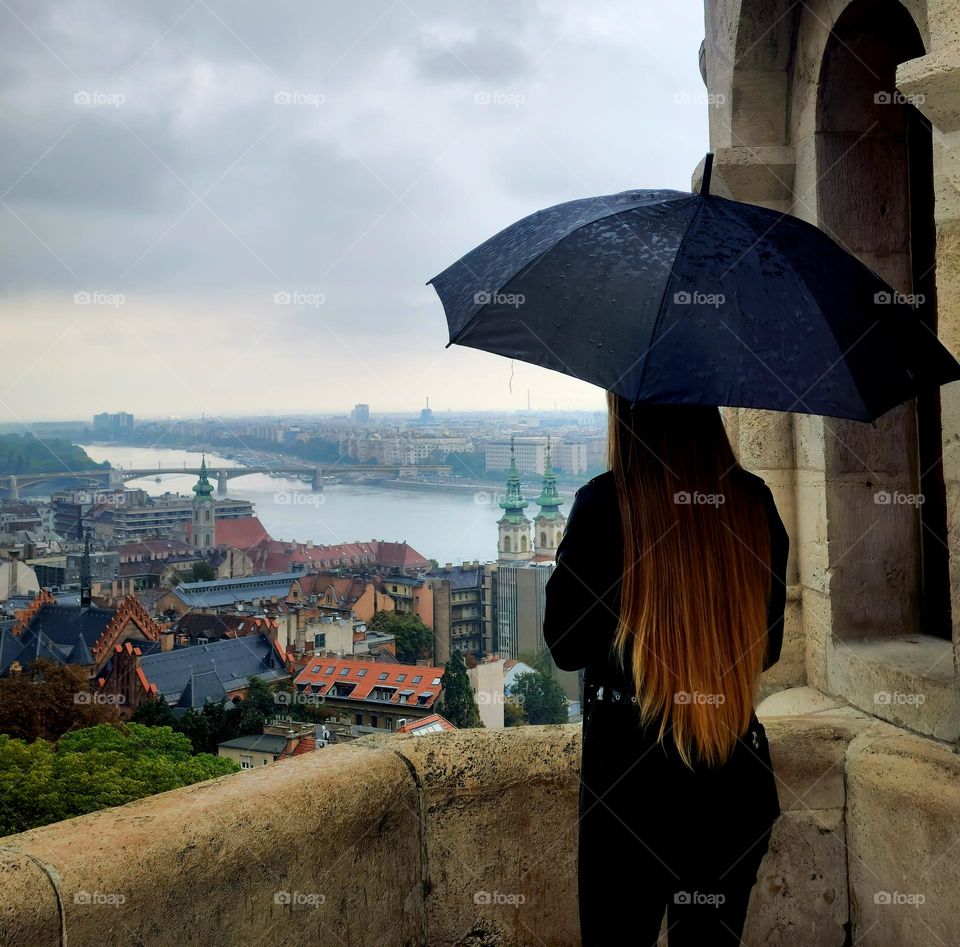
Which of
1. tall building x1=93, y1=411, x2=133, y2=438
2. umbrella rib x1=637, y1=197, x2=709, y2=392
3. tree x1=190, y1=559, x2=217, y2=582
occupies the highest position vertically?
tall building x1=93, y1=411, x2=133, y2=438

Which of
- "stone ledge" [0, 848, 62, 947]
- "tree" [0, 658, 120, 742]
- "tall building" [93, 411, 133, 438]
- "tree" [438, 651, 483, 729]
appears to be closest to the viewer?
"stone ledge" [0, 848, 62, 947]

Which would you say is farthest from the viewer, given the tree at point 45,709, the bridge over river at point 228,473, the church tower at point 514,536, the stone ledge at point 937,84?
the church tower at point 514,536

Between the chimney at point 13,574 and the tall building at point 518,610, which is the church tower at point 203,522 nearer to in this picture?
the chimney at point 13,574

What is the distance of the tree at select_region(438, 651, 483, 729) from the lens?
806 centimetres

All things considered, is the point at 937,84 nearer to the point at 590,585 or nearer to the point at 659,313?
the point at 659,313

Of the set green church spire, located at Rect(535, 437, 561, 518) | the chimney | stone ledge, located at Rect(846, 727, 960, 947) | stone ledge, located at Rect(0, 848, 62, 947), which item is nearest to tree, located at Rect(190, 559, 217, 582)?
the chimney

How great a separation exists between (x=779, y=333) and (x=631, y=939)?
0.80m

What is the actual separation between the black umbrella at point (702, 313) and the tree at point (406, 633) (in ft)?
32.9

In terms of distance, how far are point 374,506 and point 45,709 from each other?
7656mm

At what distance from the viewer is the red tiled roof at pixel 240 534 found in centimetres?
1566

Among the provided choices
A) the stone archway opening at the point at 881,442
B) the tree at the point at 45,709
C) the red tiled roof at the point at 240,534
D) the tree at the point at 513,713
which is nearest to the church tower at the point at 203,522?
the red tiled roof at the point at 240,534

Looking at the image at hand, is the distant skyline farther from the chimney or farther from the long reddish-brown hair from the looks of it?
the long reddish-brown hair

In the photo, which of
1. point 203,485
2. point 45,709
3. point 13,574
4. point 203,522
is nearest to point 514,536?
point 203,485

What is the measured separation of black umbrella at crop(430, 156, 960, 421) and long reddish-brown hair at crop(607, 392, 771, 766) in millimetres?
104
